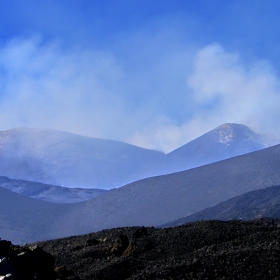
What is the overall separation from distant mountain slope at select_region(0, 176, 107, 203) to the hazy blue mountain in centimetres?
1438

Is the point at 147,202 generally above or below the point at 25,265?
above

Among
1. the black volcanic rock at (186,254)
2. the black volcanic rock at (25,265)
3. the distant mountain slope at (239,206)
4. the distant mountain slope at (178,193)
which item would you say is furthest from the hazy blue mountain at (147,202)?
the black volcanic rock at (25,265)

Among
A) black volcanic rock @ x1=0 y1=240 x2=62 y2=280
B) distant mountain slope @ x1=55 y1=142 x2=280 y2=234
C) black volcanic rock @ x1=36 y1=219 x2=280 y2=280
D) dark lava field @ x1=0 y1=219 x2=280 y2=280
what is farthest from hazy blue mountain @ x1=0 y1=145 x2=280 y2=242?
black volcanic rock @ x1=0 y1=240 x2=62 y2=280

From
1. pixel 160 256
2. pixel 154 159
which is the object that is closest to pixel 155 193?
pixel 154 159

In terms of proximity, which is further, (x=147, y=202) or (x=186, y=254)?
(x=147, y=202)

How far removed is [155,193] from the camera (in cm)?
11506

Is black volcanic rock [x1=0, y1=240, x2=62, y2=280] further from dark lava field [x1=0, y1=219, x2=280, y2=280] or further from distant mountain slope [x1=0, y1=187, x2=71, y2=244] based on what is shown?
distant mountain slope [x1=0, y1=187, x2=71, y2=244]

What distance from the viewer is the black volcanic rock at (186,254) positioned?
1502 cm

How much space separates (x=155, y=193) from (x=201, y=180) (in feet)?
30.0

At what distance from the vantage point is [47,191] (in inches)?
5571

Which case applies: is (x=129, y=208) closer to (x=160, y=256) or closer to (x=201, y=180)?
(x=201, y=180)

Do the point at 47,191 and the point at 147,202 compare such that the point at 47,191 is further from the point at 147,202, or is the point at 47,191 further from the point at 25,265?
the point at 25,265

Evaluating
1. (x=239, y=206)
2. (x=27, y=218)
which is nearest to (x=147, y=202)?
(x=27, y=218)

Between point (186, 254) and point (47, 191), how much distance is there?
12657 cm
